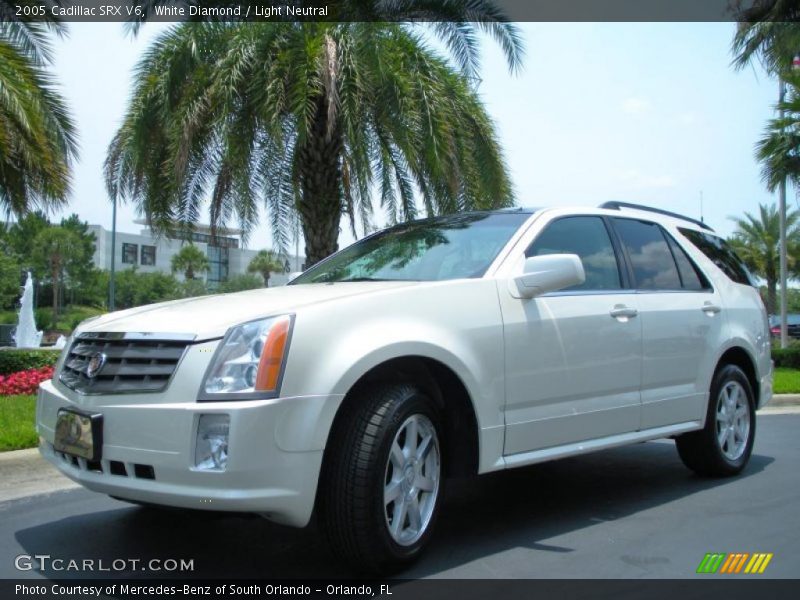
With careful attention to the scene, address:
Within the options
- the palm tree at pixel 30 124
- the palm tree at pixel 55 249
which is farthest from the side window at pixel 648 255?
the palm tree at pixel 55 249

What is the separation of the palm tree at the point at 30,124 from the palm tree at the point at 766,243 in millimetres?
37842

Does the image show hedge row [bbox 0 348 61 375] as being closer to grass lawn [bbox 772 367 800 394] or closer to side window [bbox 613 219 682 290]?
grass lawn [bbox 772 367 800 394]

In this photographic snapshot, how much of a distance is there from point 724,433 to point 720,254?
1.35 m

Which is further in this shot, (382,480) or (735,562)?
(735,562)

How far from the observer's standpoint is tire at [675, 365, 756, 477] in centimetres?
570

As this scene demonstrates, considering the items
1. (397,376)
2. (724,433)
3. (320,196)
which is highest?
(320,196)

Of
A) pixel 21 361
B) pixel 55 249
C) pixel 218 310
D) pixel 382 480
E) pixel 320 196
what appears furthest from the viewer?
pixel 55 249

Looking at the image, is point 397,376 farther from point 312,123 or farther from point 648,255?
point 312,123

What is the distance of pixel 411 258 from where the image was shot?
4836 millimetres

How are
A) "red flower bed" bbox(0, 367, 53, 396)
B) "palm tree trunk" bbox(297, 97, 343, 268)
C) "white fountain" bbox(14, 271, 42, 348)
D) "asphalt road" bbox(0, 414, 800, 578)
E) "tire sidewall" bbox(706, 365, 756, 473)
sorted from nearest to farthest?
"asphalt road" bbox(0, 414, 800, 578), "tire sidewall" bbox(706, 365, 756, 473), "red flower bed" bbox(0, 367, 53, 396), "palm tree trunk" bbox(297, 97, 343, 268), "white fountain" bbox(14, 271, 42, 348)

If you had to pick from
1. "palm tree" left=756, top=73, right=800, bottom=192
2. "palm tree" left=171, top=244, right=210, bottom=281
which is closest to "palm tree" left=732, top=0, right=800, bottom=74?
"palm tree" left=756, top=73, right=800, bottom=192

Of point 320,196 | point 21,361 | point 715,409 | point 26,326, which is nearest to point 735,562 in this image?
point 715,409

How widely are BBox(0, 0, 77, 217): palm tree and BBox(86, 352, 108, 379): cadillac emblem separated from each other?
348 inches

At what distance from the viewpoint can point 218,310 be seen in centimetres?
381
